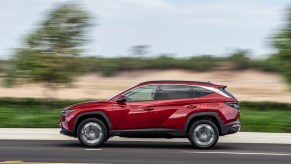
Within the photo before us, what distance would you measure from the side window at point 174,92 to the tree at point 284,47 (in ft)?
33.3

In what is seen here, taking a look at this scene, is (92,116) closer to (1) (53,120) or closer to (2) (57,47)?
(1) (53,120)

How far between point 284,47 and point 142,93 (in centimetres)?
1076

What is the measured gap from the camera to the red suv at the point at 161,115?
49.4 ft

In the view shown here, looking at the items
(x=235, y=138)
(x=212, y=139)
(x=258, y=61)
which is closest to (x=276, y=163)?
(x=212, y=139)

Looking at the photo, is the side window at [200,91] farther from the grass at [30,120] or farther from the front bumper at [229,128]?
the grass at [30,120]

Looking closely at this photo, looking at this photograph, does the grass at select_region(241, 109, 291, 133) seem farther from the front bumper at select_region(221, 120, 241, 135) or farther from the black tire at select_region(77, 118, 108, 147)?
the black tire at select_region(77, 118, 108, 147)

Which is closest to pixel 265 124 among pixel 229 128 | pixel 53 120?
pixel 229 128

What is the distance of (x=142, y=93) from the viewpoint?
15.4m

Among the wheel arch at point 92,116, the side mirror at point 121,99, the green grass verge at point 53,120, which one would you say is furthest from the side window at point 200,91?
the green grass verge at point 53,120

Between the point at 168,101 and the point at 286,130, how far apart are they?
21.5 feet

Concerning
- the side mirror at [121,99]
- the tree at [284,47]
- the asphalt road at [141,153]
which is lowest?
the asphalt road at [141,153]

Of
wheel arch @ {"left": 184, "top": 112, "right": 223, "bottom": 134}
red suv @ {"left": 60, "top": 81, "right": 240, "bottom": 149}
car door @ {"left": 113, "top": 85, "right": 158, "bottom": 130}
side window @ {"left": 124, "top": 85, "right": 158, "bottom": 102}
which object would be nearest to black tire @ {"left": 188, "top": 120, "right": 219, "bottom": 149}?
red suv @ {"left": 60, "top": 81, "right": 240, "bottom": 149}

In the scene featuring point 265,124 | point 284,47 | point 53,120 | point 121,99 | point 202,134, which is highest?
point 284,47

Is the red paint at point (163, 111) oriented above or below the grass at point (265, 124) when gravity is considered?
above
